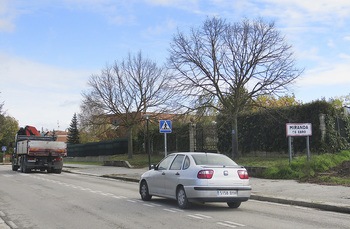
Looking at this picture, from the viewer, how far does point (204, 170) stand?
31.8 feet

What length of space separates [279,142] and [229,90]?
4714 mm

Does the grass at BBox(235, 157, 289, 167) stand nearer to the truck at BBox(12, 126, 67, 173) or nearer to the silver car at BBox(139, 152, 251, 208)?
the silver car at BBox(139, 152, 251, 208)

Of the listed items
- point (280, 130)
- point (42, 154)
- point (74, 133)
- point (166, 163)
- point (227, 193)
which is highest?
point (74, 133)

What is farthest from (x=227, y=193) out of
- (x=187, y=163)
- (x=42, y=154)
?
(x=42, y=154)

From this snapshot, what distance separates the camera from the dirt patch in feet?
47.5

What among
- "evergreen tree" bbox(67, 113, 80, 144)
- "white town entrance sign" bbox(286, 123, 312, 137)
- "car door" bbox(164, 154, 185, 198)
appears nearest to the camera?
"car door" bbox(164, 154, 185, 198)

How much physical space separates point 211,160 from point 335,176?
7.41 m

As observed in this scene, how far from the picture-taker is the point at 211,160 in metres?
10.4

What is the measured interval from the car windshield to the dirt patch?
584cm

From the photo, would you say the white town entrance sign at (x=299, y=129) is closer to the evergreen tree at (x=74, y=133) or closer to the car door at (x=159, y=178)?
the car door at (x=159, y=178)

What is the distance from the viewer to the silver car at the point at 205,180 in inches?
377

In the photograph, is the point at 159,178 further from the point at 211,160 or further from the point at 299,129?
the point at 299,129

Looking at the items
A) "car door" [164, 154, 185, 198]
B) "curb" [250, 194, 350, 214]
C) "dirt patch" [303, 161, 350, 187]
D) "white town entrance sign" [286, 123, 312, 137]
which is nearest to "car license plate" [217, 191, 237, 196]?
"car door" [164, 154, 185, 198]

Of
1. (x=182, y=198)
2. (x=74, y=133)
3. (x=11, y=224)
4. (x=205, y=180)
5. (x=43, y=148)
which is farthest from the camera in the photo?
(x=74, y=133)
